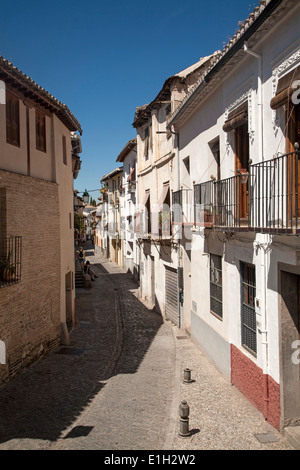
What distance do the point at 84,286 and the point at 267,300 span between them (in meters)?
20.2

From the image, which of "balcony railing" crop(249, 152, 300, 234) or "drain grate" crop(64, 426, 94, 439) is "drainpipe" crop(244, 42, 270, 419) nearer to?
"balcony railing" crop(249, 152, 300, 234)

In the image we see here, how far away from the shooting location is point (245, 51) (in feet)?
25.1

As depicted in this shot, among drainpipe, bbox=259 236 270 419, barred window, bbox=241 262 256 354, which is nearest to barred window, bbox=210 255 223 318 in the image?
barred window, bbox=241 262 256 354

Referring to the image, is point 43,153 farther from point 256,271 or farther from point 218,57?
point 256,271

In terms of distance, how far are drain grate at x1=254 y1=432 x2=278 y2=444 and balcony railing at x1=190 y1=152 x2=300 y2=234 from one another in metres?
3.60

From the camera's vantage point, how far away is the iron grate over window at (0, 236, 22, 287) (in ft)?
30.7

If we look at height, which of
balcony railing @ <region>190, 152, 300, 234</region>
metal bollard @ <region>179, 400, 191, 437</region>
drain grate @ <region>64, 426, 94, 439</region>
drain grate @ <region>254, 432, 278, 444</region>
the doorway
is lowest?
drain grate @ <region>64, 426, 94, 439</region>

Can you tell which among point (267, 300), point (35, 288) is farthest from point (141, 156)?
point (267, 300)

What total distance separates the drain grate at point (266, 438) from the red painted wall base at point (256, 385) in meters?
0.22

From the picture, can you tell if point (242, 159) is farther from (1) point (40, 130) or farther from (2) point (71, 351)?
(2) point (71, 351)

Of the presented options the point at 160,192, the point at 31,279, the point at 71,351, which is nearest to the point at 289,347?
the point at 31,279

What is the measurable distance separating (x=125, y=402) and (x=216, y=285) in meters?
3.93

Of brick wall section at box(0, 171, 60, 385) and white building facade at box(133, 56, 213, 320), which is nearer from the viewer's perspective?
brick wall section at box(0, 171, 60, 385)

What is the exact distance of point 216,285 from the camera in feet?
35.6
